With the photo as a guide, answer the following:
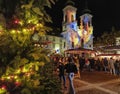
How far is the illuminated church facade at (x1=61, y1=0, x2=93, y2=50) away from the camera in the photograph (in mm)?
60059

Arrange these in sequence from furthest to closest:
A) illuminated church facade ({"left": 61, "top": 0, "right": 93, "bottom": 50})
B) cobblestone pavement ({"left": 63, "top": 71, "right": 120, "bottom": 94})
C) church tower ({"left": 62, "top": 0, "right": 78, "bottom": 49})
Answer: church tower ({"left": 62, "top": 0, "right": 78, "bottom": 49}), illuminated church facade ({"left": 61, "top": 0, "right": 93, "bottom": 50}), cobblestone pavement ({"left": 63, "top": 71, "right": 120, "bottom": 94})

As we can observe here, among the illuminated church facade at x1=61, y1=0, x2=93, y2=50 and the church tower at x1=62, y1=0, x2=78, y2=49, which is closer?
the illuminated church facade at x1=61, y1=0, x2=93, y2=50

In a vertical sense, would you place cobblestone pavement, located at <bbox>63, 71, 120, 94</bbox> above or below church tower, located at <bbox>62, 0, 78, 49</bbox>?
below

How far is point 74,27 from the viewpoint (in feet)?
213

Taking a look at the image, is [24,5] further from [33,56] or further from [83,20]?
[83,20]

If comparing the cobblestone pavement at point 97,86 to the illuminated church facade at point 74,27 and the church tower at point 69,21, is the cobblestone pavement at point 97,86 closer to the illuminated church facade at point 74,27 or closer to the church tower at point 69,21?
the illuminated church facade at point 74,27

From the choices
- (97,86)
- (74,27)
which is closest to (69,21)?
(74,27)

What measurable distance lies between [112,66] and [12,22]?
59.6 ft

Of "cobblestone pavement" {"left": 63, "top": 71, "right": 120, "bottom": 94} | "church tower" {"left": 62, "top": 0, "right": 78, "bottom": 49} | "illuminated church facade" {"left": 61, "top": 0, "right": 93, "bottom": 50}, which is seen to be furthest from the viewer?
"church tower" {"left": 62, "top": 0, "right": 78, "bottom": 49}

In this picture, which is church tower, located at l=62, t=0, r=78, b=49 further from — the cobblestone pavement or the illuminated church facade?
the cobblestone pavement

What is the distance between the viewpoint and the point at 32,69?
3.84 m

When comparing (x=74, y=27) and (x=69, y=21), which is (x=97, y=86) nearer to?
(x=74, y=27)

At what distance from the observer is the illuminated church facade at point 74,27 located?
60.1 metres

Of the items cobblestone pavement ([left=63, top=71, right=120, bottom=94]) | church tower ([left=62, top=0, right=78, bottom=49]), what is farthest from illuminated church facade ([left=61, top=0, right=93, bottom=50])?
cobblestone pavement ([left=63, top=71, right=120, bottom=94])
